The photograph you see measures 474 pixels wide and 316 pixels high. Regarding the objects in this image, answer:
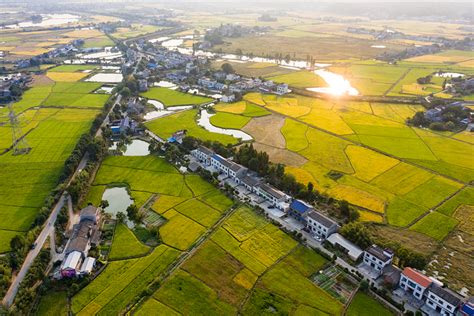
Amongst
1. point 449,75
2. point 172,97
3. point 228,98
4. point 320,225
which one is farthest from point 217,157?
point 449,75

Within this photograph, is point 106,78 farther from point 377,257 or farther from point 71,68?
point 377,257

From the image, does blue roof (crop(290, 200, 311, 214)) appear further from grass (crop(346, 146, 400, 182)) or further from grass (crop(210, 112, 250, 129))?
grass (crop(210, 112, 250, 129))

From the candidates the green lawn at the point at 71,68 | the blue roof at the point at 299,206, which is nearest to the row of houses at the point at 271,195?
the blue roof at the point at 299,206

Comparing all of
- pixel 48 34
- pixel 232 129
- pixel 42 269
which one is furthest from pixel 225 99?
pixel 48 34

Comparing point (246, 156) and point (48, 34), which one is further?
point (48, 34)

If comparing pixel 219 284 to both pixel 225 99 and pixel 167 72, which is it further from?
pixel 167 72

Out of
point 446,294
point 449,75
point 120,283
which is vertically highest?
point 449,75
